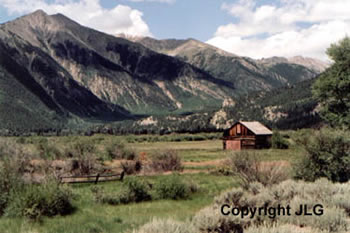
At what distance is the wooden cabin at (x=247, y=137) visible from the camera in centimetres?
7075

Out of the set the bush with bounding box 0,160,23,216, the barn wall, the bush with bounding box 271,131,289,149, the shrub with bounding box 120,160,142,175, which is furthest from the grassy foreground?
the barn wall

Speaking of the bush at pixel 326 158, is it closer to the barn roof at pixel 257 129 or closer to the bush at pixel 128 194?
the bush at pixel 128 194

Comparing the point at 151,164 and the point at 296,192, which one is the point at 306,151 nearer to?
the point at 296,192

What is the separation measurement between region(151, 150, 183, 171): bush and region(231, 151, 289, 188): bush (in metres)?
13.4

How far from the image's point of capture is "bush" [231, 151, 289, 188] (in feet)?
54.8

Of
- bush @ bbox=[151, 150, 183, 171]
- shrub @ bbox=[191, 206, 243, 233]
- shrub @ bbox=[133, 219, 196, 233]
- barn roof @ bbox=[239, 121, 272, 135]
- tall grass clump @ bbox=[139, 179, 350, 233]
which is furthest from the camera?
barn roof @ bbox=[239, 121, 272, 135]

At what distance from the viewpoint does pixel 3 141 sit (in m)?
34.9

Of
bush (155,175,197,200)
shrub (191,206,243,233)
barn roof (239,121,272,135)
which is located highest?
barn roof (239,121,272,135)

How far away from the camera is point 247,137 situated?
237 ft

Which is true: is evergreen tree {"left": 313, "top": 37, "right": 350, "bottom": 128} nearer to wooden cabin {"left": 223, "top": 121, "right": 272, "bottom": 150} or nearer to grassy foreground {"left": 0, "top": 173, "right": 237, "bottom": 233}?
grassy foreground {"left": 0, "top": 173, "right": 237, "bottom": 233}

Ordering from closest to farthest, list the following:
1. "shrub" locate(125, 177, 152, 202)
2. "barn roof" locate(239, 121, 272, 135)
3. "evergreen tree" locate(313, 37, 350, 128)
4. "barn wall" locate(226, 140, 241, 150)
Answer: "shrub" locate(125, 177, 152, 202) < "evergreen tree" locate(313, 37, 350, 128) < "barn roof" locate(239, 121, 272, 135) < "barn wall" locate(226, 140, 241, 150)

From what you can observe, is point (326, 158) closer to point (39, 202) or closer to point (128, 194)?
point (128, 194)

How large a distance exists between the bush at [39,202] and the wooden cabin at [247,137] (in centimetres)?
5845

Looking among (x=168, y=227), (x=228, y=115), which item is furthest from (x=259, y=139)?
(x=228, y=115)
